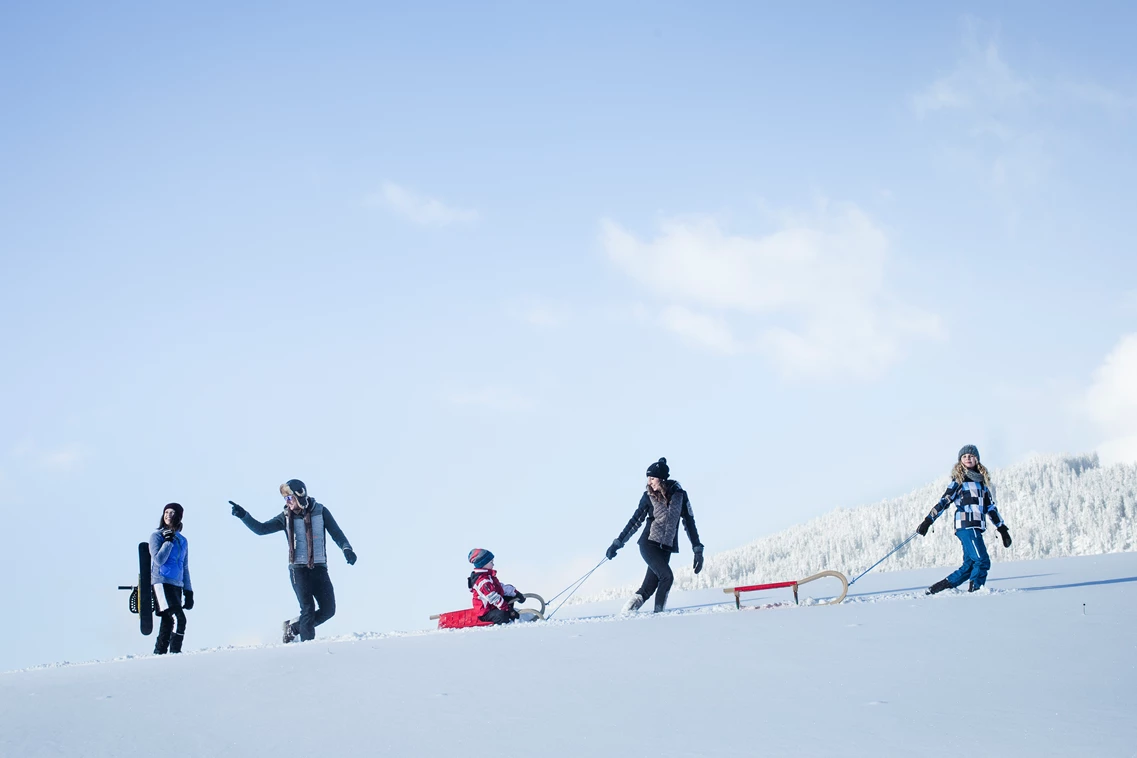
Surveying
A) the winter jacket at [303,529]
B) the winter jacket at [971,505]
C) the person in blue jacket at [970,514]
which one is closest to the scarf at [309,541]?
the winter jacket at [303,529]

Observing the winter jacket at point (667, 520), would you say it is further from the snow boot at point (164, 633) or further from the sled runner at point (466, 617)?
the snow boot at point (164, 633)

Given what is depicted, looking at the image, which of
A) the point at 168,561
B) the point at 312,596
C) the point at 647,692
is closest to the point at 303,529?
the point at 312,596

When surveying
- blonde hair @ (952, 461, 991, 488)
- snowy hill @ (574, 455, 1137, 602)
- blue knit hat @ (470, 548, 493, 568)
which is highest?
blonde hair @ (952, 461, 991, 488)

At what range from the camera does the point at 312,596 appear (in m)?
11.8

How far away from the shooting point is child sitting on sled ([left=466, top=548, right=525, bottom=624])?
38.8 feet

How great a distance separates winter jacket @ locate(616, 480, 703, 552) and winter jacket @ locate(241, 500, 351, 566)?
3.86 meters

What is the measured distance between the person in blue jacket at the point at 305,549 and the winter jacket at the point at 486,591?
5.42 ft

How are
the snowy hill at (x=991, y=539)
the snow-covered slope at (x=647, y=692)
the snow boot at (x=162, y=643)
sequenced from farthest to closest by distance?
the snowy hill at (x=991, y=539) < the snow boot at (x=162, y=643) < the snow-covered slope at (x=647, y=692)

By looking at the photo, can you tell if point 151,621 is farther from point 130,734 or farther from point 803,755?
point 803,755

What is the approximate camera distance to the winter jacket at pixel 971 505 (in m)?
11.9

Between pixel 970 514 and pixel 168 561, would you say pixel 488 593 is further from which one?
pixel 970 514

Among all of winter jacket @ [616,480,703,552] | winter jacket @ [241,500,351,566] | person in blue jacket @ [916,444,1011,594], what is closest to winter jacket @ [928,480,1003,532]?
person in blue jacket @ [916,444,1011,594]

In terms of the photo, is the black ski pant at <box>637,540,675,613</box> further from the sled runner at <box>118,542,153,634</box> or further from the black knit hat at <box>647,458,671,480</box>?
the sled runner at <box>118,542,153,634</box>

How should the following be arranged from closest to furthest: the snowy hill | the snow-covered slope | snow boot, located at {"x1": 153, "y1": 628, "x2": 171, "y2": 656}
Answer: the snow-covered slope < snow boot, located at {"x1": 153, "y1": 628, "x2": 171, "y2": 656} < the snowy hill
